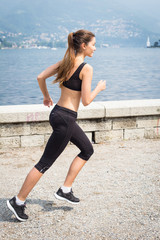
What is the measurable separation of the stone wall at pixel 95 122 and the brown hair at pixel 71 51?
2.79m

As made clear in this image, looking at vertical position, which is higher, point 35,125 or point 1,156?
point 35,125

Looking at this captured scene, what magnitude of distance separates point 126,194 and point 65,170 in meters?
1.31

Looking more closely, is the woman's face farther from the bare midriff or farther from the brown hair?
the bare midriff

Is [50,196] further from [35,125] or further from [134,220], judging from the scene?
[35,125]

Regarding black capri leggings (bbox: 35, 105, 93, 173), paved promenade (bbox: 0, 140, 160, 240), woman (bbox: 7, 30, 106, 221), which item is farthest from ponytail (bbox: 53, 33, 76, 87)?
paved promenade (bbox: 0, 140, 160, 240)

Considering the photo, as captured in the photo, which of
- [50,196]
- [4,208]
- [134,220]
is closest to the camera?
[134,220]

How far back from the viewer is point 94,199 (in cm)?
402

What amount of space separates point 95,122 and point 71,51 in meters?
3.29

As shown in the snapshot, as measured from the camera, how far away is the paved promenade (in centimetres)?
327

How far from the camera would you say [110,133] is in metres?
6.61

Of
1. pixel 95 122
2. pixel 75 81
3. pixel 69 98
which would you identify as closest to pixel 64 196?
pixel 69 98

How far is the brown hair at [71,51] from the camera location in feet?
10.4

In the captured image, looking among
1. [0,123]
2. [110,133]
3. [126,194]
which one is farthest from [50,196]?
[110,133]

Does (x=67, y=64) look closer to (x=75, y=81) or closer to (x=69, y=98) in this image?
(x=75, y=81)
